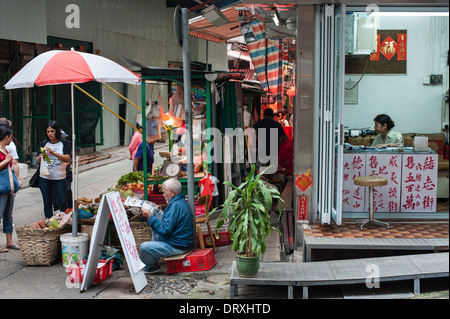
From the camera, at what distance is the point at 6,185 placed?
28.3 ft

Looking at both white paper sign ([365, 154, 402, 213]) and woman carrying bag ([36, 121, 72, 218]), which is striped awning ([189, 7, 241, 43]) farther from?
white paper sign ([365, 154, 402, 213])

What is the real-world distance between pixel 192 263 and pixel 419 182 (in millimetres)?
3404

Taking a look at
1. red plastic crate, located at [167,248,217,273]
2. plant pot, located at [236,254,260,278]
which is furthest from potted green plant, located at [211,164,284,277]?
red plastic crate, located at [167,248,217,273]

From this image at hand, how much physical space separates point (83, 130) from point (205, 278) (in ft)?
40.3

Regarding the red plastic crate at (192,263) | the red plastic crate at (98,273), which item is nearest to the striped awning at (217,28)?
the red plastic crate at (192,263)

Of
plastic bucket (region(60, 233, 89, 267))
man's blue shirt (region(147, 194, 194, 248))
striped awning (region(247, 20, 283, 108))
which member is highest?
striped awning (region(247, 20, 283, 108))

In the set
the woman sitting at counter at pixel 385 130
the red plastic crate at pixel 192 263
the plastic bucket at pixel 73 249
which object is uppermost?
the woman sitting at counter at pixel 385 130

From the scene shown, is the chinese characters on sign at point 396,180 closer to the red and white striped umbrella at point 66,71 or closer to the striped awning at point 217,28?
the red and white striped umbrella at point 66,71

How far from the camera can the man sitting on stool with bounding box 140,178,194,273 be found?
7.45m

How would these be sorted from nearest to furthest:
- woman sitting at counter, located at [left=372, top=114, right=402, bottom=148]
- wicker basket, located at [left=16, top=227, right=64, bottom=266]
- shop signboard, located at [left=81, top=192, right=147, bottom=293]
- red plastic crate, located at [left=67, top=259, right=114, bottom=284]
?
shop signboard, located at [left=81, top=192, right=147, bottom=293], red plastic crate, located at [left=67, top=259, right=114, bottom=284], wicker basket, located at [left=16, top=227, right=64, bottom=266], woman sitting at counter, located at [left=372, top=114, right=402, bottom=148]

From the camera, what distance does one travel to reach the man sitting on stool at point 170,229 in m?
7.45

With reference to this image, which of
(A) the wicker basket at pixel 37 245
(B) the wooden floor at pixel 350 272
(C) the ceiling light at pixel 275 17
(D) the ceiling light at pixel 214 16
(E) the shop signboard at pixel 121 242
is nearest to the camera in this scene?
(B) the wooden floor at pixel 350 272

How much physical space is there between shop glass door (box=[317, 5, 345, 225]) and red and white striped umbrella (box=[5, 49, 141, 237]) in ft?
8.84

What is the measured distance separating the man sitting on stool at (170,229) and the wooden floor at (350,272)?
3.72 ft
